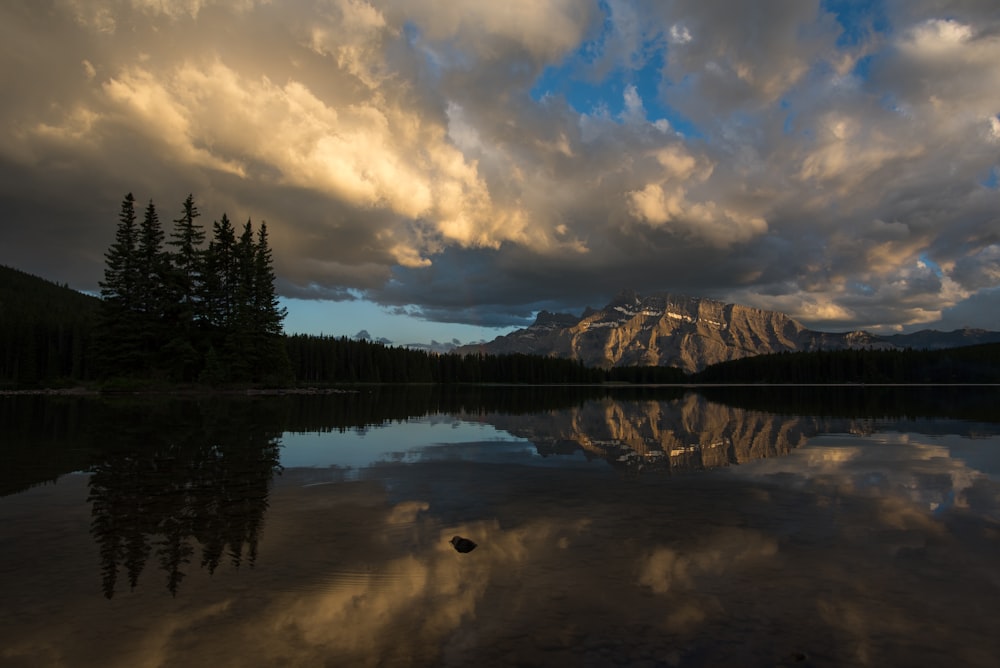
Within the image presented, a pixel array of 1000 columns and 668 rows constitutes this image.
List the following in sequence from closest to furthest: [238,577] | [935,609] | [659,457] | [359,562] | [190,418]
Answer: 1. [935,609]
2. [238,577]
3. [359,562]
4. [659,457]
5. [190,418]

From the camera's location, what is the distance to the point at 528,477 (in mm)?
22391

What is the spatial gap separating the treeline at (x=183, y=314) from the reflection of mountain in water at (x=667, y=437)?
49.6 metres

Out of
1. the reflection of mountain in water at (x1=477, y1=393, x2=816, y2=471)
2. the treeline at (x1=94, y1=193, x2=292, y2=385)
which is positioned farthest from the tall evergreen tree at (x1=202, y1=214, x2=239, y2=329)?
the reflection of mountain in water at (x1=477, y1=393, x2=816, y2=471)

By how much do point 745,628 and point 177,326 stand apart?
91537 mm

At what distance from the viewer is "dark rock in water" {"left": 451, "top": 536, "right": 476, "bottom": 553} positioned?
508 inches

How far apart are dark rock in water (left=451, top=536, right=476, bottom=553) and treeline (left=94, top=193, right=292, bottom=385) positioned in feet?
255

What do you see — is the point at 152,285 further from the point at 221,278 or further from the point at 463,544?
the point at 463,544

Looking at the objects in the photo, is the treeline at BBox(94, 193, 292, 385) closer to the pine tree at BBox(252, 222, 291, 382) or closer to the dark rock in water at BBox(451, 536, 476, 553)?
the pine tree at BBox(252, 222, 291, 382)

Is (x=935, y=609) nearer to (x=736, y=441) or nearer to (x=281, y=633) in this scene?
(x=281, y=633)

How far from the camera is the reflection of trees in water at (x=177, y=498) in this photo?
39.3 ft

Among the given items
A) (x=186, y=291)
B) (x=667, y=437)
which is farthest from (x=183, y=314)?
(x=667, y=437)

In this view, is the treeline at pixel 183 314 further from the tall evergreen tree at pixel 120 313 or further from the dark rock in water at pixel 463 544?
the dark rock in water at pixel 463 544

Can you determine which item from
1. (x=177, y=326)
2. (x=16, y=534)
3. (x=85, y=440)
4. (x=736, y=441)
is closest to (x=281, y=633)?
(x=16, y=534)

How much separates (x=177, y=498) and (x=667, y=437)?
29.3 metres
